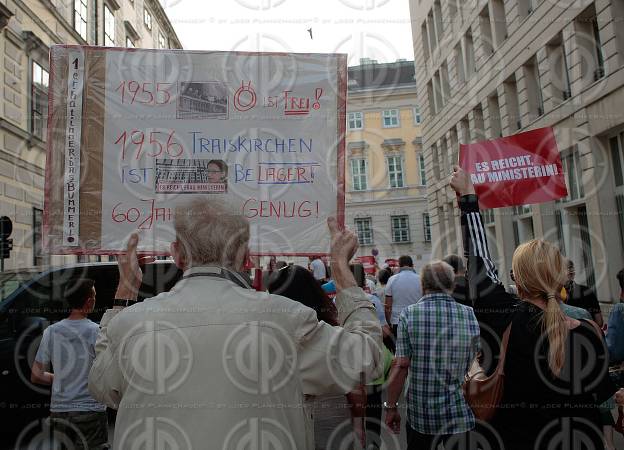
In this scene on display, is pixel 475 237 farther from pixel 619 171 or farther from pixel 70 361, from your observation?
pixel 619 171

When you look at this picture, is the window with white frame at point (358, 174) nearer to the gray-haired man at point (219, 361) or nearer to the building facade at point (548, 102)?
the building facade at point (548, 102)

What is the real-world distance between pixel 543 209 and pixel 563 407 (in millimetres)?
14195

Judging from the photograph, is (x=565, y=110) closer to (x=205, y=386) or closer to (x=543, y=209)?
(x=543, y=209)

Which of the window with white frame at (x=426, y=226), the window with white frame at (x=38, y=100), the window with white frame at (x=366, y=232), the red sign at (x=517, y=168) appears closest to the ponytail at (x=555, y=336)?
the red sign at (x=517, y=168)

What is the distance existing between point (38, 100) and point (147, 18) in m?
14.0

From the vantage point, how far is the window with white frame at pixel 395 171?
2886cm

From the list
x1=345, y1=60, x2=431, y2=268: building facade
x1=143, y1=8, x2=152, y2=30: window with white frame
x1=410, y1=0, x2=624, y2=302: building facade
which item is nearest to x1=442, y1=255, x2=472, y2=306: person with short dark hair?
x1=410, y1=0, x2=624, y2=302: building facade

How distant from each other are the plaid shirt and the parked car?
253 centimetres

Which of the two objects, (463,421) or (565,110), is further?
(565,110)

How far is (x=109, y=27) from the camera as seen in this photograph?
23.3 m

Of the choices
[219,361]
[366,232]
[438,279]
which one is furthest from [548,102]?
[366,232]

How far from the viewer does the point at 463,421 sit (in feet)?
11.3

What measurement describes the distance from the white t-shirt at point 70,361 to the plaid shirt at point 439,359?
2.07m

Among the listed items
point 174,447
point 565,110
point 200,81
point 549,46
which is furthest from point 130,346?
point 549,46
